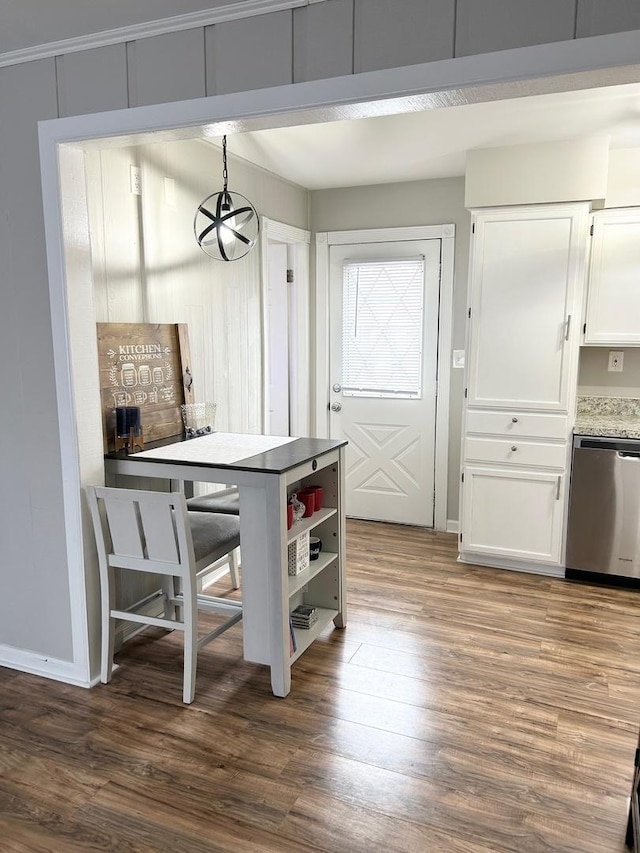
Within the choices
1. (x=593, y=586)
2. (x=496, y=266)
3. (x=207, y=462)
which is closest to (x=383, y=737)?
(x=207, y=462)

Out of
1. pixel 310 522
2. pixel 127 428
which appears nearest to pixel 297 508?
pixel 310 522

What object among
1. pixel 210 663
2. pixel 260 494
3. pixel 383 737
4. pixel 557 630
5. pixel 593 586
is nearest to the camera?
pixel 383 737

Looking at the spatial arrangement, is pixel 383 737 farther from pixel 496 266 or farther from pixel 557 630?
pixel 496 266

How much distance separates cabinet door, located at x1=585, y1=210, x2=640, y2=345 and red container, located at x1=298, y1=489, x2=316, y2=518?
6.52 ft

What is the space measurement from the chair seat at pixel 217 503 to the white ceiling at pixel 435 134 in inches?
70.0

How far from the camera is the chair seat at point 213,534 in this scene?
8.44 ft

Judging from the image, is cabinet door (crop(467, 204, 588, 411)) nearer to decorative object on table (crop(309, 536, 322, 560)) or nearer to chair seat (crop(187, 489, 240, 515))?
decorative object on table (crop(309, 536, 322, 560))

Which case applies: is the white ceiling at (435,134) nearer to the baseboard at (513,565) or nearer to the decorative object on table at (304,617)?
the decorative object on table at (304,617)

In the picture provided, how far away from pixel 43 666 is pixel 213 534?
92 cm

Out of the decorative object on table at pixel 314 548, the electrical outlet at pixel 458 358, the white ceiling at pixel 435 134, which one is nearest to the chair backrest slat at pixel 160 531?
the decorative object on table at pixel 314 548

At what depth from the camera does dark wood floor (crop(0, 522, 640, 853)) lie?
5.98 ft

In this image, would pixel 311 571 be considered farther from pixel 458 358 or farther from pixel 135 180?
pixel 458 358

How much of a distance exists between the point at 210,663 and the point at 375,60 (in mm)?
A: 2412

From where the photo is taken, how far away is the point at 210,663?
109 inches
